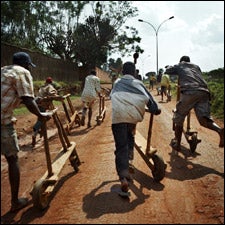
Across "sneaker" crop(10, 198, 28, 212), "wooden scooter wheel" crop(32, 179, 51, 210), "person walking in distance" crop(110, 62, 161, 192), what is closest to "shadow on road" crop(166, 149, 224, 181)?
"person walking in distance" crop(110, 62, 161, 192)

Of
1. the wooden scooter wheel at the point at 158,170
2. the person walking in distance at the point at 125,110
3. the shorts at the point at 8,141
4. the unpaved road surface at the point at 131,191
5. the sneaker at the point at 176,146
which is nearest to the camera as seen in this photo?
the unpaved road surface at the point at 131,191

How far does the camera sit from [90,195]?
5344 millimetres

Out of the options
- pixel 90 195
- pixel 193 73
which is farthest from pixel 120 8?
pixel 90 195

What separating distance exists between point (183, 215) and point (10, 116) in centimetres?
258

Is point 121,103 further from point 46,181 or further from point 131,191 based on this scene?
point 46,181

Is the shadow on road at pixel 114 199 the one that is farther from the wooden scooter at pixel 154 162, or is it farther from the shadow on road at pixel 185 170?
the shadow on road at pixel 185 170

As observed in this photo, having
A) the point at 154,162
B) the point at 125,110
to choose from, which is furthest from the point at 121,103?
the point at 154,162

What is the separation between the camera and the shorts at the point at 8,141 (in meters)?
4.69

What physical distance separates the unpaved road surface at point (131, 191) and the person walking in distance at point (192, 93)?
85cm

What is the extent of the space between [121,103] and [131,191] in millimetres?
1337

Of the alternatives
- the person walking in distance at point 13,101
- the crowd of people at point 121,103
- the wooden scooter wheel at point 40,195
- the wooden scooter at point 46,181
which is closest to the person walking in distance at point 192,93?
the crowd of people at point 121,103

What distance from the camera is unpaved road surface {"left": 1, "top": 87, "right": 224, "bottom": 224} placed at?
4582mm

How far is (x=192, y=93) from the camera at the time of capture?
7.03 meters

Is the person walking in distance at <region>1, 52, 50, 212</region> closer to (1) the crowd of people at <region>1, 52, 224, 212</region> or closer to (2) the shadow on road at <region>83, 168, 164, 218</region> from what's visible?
(1) the crowd of people at <region>1, 52, 224, 212</region>
